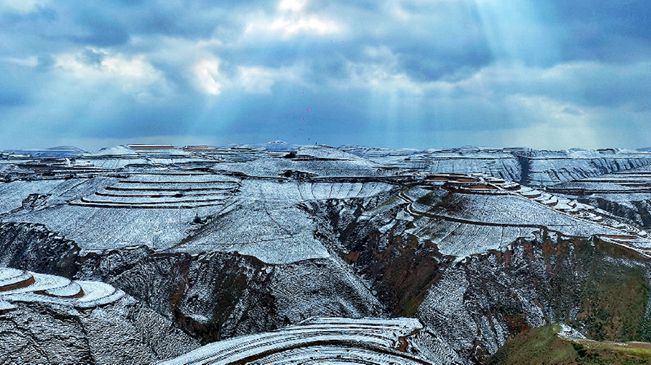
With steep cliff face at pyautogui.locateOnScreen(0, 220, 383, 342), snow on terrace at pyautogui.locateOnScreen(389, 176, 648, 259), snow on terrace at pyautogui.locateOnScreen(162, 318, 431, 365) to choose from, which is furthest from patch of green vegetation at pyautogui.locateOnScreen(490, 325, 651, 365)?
snow on terrace at pyautogui.locateOnScreen(389, 176, 648, 259)

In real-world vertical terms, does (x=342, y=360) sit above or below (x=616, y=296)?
below

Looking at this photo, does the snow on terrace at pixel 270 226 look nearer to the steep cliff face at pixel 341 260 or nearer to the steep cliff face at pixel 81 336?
the steep cliff face at pixel 341 260

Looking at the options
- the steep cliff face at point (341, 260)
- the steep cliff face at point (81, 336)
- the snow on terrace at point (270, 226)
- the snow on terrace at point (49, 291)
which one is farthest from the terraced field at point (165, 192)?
the steep cliff face at point (81, 336)

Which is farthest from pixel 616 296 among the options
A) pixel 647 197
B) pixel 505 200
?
pixel 647 197

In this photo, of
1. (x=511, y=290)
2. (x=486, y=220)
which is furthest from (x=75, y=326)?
(x=486, y=220)

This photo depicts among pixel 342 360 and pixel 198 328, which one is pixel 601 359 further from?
pixel 198 328

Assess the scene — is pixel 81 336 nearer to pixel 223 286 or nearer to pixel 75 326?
pixel 75 326
